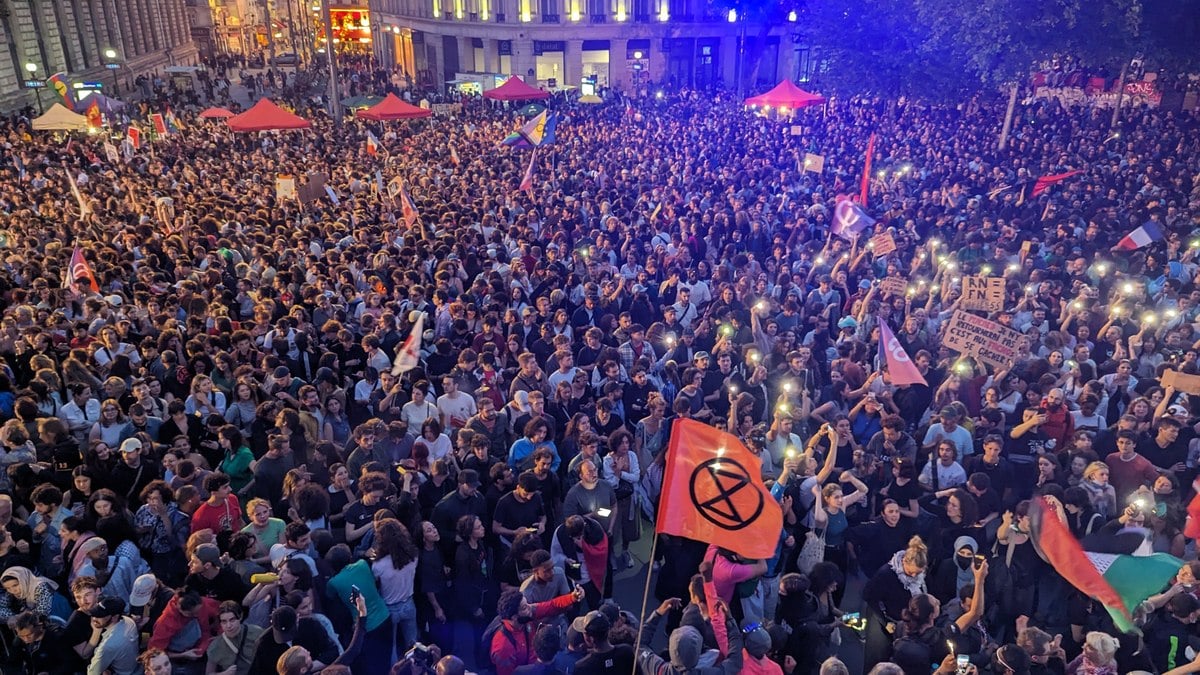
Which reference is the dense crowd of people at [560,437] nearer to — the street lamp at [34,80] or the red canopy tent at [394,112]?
the red canopy tent at [394,112]

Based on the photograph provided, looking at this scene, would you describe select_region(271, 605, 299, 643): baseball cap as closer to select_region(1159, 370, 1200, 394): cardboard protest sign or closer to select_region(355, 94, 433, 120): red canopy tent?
select_region(1159, 370, 1200, 394): cardboard protest sign

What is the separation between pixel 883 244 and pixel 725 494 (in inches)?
329

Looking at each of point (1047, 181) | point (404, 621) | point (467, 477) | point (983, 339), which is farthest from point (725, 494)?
point (1047, 181)

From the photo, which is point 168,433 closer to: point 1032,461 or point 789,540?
point 789,540

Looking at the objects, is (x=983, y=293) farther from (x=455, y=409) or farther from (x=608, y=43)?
(x=608, y=43)

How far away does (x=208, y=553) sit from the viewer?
525cm

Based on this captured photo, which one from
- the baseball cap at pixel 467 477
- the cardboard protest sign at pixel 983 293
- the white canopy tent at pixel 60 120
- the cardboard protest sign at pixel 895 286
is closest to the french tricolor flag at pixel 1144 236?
the cardboard protest sign at pixel 983 293

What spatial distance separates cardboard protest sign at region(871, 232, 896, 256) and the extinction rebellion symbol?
26.5 feet

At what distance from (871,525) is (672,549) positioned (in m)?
1.61

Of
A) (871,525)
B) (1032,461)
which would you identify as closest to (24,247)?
(871,525)

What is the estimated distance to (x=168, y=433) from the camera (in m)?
7.58

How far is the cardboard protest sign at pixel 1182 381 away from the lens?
780 cm

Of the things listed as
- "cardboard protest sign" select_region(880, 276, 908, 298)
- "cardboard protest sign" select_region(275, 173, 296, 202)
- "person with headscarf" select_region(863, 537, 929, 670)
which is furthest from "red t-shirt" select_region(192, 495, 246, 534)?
"cardboard protest sign" select_region(275, 173, 296, 202)

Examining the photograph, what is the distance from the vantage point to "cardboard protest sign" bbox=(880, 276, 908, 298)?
10.9 m
